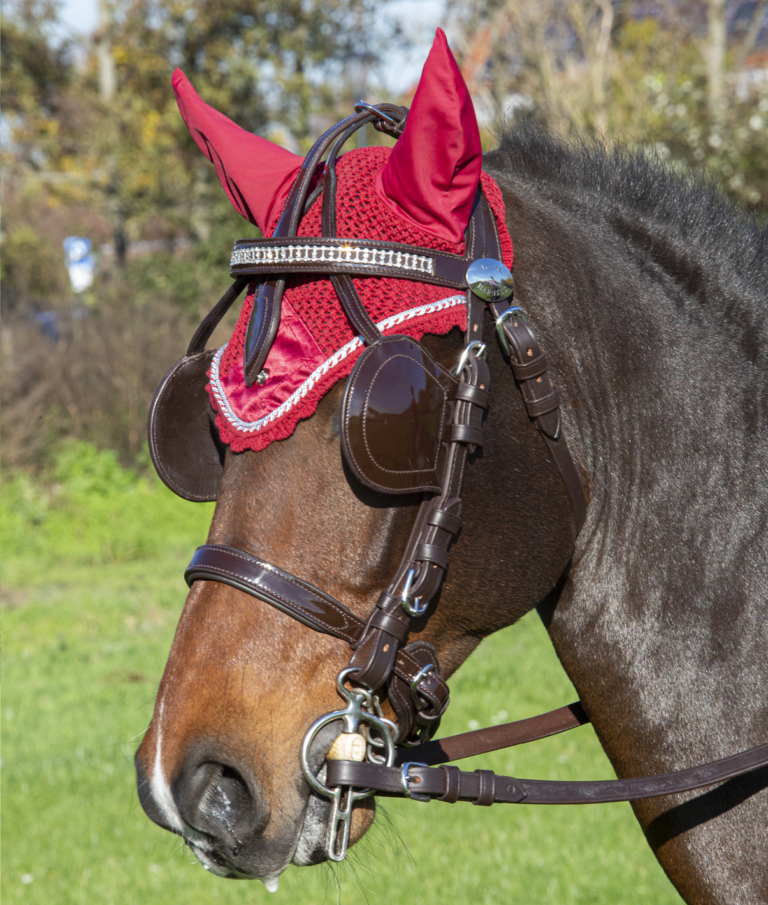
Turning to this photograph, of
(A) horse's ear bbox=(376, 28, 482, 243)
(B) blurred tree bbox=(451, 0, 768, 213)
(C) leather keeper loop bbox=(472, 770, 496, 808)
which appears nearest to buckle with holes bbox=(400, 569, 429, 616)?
(C) leather keeper loop bbox=(472, 770, 496, 808)

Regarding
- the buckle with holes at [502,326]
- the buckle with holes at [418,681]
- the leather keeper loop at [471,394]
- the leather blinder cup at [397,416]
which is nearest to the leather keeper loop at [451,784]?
the buckle with holes at [418,681]

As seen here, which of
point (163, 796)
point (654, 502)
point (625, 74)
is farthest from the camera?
point (625, 74)

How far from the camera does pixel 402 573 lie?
149 cm

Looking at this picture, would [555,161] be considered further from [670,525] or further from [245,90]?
[245,90]

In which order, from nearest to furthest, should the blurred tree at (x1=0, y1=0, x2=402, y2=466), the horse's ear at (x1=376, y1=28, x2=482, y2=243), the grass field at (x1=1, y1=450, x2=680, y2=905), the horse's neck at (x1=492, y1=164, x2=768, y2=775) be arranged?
the horse's ear at (x1=376, y1=28, x2=482, y2=243) < the horse's neck at (x1=492, y1=164, x2=768, y2=775) < the grass field at (x1=1, y1=450, x2=680, y2=905) < the blurred tree at (x1=0, y1=0, x2=402, y2=466)

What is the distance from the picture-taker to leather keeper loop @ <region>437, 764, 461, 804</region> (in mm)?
1541

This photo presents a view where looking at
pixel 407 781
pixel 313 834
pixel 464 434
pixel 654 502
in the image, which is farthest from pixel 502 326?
pixel 313 834

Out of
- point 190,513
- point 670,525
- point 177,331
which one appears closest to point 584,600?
point 670,525

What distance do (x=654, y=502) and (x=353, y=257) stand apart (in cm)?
75

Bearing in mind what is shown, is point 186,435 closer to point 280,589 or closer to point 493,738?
point 280,589

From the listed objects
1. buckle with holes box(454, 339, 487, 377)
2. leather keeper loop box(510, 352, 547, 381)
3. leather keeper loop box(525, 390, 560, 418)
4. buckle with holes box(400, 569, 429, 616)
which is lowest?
buckle with holes box(400, 569, 429, 616)

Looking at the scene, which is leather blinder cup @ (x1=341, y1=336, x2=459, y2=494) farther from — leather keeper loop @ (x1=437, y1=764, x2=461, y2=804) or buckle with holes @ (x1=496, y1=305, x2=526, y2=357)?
leather keeper loop @ (x1=437, y1=764, x2=461, y2=804)

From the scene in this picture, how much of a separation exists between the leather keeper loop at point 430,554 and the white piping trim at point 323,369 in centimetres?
33

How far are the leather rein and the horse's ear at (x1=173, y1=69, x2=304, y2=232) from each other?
0.13m
